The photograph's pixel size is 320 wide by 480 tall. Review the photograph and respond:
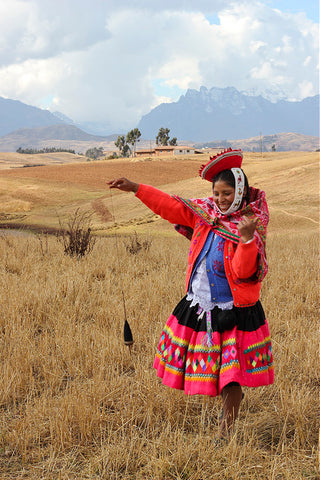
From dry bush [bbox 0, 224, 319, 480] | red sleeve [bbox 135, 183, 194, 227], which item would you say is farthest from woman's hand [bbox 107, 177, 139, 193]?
dry bush [bbox 0, 224, 319, 480]

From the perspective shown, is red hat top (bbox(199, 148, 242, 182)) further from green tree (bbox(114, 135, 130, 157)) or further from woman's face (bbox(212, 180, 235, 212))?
green tree (bbox(114, 135, 130, 157))

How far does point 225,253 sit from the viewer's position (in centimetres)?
235

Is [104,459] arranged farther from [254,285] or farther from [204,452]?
[254,285]

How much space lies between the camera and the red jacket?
217 centimetres

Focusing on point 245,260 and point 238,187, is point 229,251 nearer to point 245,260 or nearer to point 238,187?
point 245,260

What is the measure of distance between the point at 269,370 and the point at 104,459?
999 millimetres

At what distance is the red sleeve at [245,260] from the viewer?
84.2 inches

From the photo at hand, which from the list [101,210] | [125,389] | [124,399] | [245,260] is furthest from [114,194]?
[245,260]

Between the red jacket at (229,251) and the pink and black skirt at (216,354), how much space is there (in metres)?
0.11

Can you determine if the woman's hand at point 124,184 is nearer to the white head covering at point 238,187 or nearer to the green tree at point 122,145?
the white head covering at point 238,187

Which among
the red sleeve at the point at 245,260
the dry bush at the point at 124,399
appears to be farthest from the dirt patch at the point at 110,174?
the red sleeve at the point at 245,260

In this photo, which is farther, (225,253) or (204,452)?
(225,253)

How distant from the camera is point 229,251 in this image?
7.69 ft

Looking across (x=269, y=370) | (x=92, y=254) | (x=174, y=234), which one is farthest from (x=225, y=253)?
(x=174, y=234)
